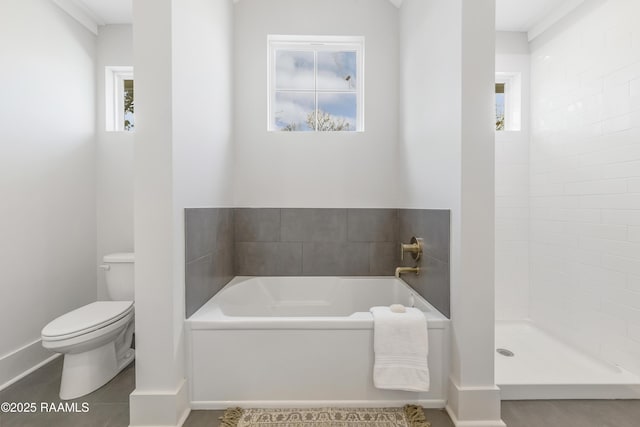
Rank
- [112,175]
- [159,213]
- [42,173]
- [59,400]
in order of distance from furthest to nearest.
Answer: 1. [112,175]
2. [42,173]
3. [59,400]
4. [159,213]

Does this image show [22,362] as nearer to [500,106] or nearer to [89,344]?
[89,344]

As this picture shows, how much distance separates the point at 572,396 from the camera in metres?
1.88

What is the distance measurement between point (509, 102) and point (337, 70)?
1598 mm

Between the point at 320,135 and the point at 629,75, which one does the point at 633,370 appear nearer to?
the point at 629,75

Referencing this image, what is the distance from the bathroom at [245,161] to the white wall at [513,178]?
0.7 inches

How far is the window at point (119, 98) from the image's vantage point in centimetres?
288

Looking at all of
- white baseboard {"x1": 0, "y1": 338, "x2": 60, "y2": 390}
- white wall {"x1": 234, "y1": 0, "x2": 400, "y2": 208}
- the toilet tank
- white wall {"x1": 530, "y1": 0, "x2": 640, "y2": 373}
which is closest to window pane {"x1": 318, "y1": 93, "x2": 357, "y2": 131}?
white wall {"x1": 234, "y1": 0, "x2": 400, "y2": 208}

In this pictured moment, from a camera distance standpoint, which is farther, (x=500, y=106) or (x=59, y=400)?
(x=500, y=106)

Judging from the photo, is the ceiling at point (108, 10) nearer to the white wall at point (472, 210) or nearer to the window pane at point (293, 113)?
the window pane at point (293, 113)

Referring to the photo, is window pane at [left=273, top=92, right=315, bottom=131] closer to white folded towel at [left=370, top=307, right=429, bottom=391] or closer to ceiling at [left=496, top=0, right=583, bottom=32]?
ceiling at [left=496, top=0, right=583, bottom=32]

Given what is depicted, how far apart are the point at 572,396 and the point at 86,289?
11.5 ft

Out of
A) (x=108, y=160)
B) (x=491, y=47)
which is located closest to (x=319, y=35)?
(x=491, y=47)

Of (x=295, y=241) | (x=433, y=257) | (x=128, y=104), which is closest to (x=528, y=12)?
(x=433, y=257)

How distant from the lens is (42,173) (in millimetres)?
2311
